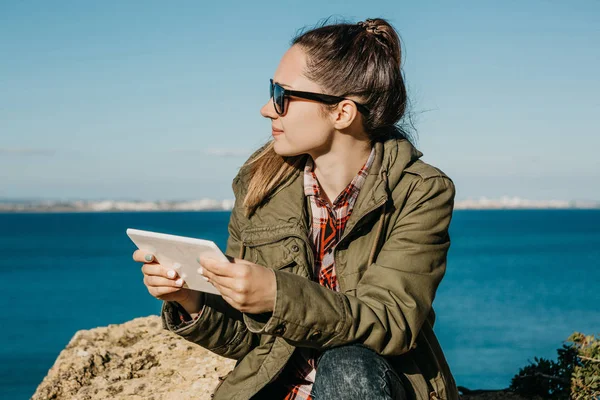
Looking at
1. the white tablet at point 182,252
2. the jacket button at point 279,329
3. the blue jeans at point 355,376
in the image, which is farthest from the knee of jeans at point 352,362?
the white tablet at point 182,252

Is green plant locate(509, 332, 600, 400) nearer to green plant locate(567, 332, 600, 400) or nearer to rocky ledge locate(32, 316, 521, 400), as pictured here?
green plant locate(567, 332, 600, 400)

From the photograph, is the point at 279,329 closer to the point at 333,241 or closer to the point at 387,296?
the point at 387,296

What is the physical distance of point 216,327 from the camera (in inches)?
124

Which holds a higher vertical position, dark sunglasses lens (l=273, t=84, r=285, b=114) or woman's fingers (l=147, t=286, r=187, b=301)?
dark sunglasses lens (l=273, t=84, r=285, b=114)

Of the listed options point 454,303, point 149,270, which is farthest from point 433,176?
point 454,303

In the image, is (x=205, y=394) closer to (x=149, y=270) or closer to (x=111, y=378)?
(x=111, y=378)

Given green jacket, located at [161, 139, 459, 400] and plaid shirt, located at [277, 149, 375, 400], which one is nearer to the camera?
green jacket, located at [161, 139, 459, 400]

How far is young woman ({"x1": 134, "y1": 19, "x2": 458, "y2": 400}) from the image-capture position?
8.79ft

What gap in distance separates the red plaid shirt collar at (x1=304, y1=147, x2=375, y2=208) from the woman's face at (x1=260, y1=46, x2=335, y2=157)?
5.2 inches

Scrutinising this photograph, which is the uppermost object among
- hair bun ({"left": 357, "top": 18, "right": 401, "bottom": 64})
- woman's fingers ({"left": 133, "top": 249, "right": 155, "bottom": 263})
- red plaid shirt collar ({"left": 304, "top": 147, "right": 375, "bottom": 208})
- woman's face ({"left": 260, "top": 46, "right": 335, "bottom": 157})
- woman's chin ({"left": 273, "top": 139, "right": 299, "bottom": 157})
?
hair bun ({"left": 357, "top": 18, "right": 401, "bottom": 64})

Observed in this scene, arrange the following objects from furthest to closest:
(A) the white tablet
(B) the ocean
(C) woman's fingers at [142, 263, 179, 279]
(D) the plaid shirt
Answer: (B) the ocean < (D) the plaid shirt < (C) woman's fingers at [142, 263, 179, 279] < (A) the white tablet

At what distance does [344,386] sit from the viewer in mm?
2557

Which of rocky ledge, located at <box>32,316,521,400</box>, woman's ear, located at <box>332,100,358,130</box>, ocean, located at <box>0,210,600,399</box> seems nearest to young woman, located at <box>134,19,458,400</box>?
woman's ear, located at <box>332,100,358,130</box>

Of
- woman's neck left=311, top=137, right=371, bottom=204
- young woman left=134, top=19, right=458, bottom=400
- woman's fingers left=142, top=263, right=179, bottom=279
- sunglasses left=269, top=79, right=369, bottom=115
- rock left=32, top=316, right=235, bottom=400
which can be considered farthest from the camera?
rock left=32, top=316, right=235, bottom=400
